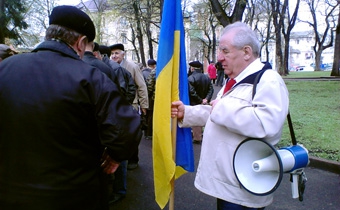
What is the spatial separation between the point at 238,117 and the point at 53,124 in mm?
1020

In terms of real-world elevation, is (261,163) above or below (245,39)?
below

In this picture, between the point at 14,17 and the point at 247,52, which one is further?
the point at 14,17

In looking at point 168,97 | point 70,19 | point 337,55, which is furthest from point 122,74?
point 337,55

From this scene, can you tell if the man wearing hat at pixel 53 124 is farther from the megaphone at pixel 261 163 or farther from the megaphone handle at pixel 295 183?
the megaphone handle at pixel 295 183

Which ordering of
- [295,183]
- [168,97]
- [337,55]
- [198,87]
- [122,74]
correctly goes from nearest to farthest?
1. [295,183]
2. [168,97]
3. [122,74]
4. [198,87]
5. [337,55]

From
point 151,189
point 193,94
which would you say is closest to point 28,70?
point 151,189

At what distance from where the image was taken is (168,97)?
2.42 meters

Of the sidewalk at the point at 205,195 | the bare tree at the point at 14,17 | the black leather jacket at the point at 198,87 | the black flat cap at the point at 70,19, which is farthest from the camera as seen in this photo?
the bare tree at the point at 14,17

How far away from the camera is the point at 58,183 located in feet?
5.26

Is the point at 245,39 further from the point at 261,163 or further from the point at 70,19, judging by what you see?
the point at 70,19

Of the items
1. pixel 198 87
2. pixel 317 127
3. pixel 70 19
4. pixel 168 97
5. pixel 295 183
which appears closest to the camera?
pixel 70 19

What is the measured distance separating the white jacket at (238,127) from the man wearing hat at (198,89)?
475 cm

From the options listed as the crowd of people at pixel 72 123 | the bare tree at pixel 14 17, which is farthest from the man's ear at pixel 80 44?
the bare tree at pixel 14 17

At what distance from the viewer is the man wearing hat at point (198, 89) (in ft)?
22.5
